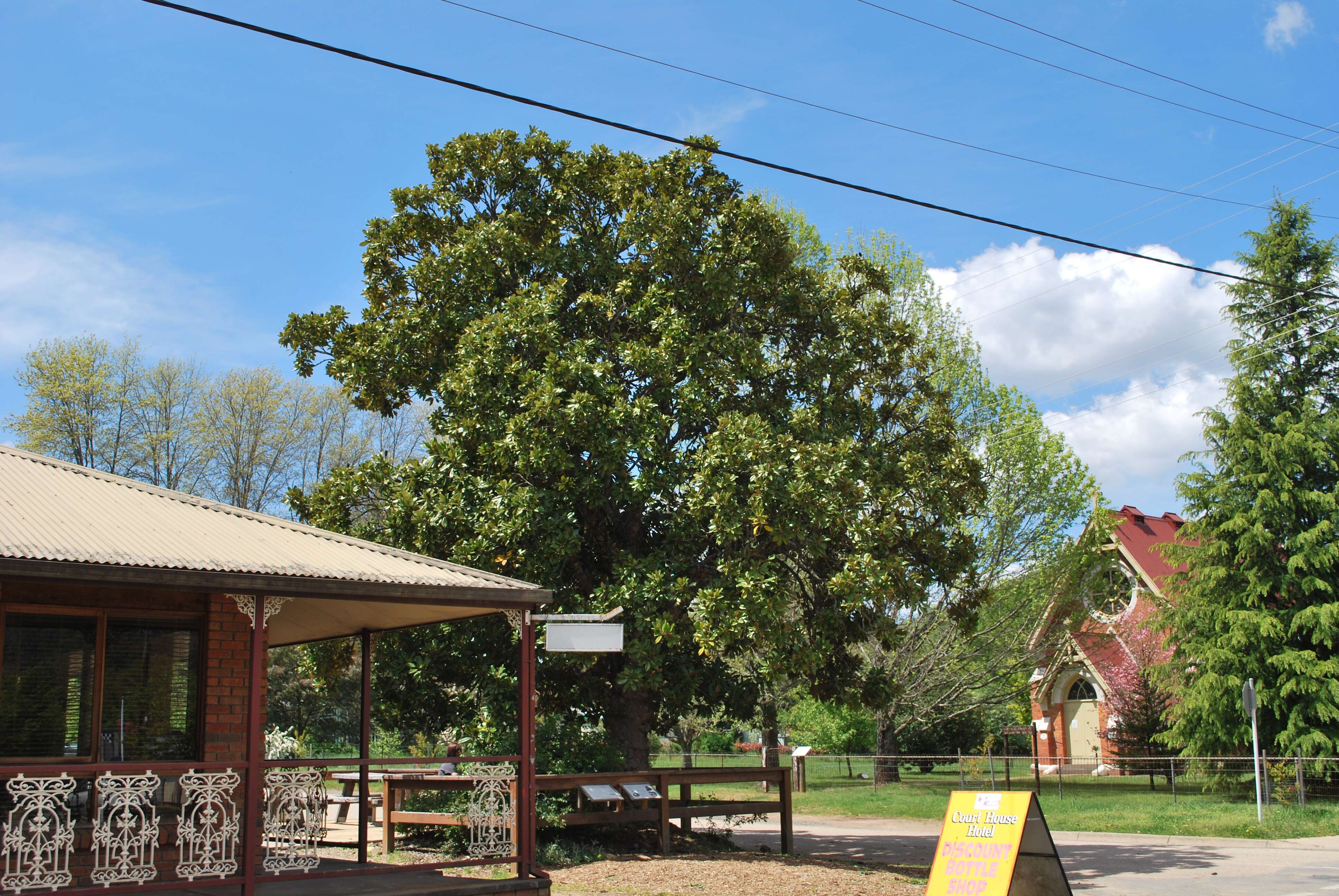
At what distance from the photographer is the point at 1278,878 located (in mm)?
13656

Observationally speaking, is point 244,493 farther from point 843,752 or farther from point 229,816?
point 229,816

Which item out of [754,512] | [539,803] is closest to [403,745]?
[539,803]

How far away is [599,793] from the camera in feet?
47.6

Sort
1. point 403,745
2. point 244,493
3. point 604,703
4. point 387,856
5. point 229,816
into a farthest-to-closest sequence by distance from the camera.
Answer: point 244,493
point 403,745
point 604,703
point 387,856
point 229,816

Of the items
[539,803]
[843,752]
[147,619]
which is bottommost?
[843,752]

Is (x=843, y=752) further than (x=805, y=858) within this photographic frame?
Yes

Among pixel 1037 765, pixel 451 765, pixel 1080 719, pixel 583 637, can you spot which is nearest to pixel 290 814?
pixel 583 637

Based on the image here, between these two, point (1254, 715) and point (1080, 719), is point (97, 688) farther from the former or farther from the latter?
point (1080, 719)

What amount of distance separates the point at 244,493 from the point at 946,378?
88.6 ft

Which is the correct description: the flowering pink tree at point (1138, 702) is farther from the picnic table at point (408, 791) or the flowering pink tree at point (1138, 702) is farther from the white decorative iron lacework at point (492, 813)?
the white decorative iron lacework at point (492, 813)

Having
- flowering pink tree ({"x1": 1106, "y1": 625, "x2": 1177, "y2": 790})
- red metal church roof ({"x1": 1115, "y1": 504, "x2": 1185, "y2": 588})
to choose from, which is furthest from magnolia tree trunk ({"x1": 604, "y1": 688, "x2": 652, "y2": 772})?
red metal church roof ({"x1": 1115, "y1": 504, "x2": 1185, "y2": 588})

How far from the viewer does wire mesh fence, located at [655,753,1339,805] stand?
2330cm

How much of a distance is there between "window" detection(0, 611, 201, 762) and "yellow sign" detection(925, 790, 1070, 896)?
7547 millimetres

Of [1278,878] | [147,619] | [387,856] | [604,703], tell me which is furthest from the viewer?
[604,703]
